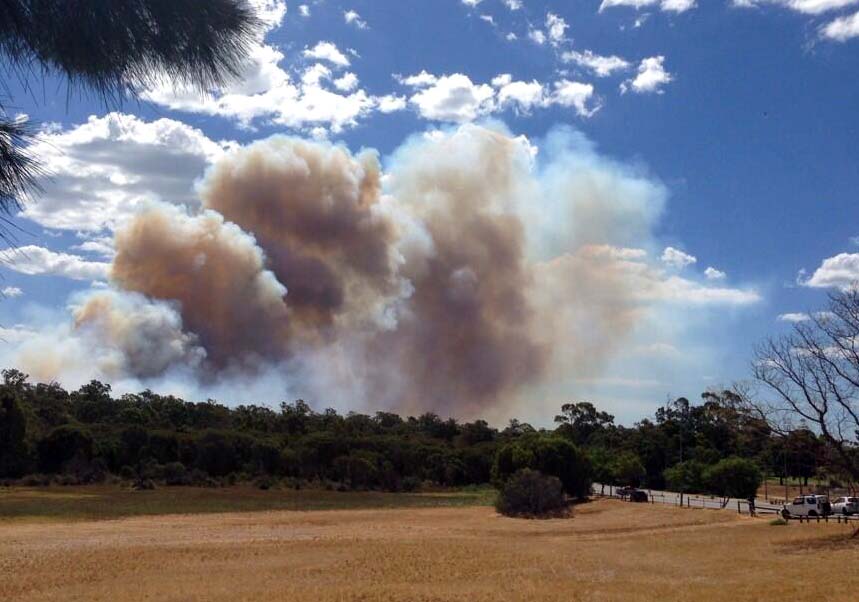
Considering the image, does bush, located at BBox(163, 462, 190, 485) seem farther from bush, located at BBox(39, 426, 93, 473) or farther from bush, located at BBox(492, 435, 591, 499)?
bush, located at BBox(492, 435, 591, 499)

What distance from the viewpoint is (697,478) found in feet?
216

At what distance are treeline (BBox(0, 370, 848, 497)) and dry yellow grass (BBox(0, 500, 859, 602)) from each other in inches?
855

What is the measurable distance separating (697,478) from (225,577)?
51.3 meters

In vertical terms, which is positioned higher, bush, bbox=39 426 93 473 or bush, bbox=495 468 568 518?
bush, bbox=39 426 93 473

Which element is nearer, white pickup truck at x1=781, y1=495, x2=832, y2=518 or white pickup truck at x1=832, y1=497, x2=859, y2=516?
white pickup truck at x1=781, y1=495, x2=832, y2=518

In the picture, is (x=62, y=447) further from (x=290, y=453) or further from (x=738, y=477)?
(x=738, y=477)

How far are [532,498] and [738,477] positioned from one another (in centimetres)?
Result: 1519

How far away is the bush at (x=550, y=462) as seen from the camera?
183 ft

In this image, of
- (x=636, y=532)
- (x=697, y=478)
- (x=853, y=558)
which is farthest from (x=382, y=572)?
(x=697, y=478)

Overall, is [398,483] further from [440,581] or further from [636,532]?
[440,581]

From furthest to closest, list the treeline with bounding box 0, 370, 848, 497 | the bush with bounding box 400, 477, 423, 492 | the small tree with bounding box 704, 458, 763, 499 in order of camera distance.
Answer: the bush with bounding box 400, 477, 423, 492
the treeline with bounding box 0, 370, 848, 497
the small tree with bounding box 704, 458, 763, 499

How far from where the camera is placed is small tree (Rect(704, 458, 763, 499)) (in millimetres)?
53969

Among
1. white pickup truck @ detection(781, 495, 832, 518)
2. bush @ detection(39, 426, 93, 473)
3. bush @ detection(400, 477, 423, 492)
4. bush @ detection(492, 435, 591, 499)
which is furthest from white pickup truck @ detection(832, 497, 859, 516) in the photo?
bush @ detection(39, 426, 93, 473)

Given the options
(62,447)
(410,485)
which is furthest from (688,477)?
(62,447)
